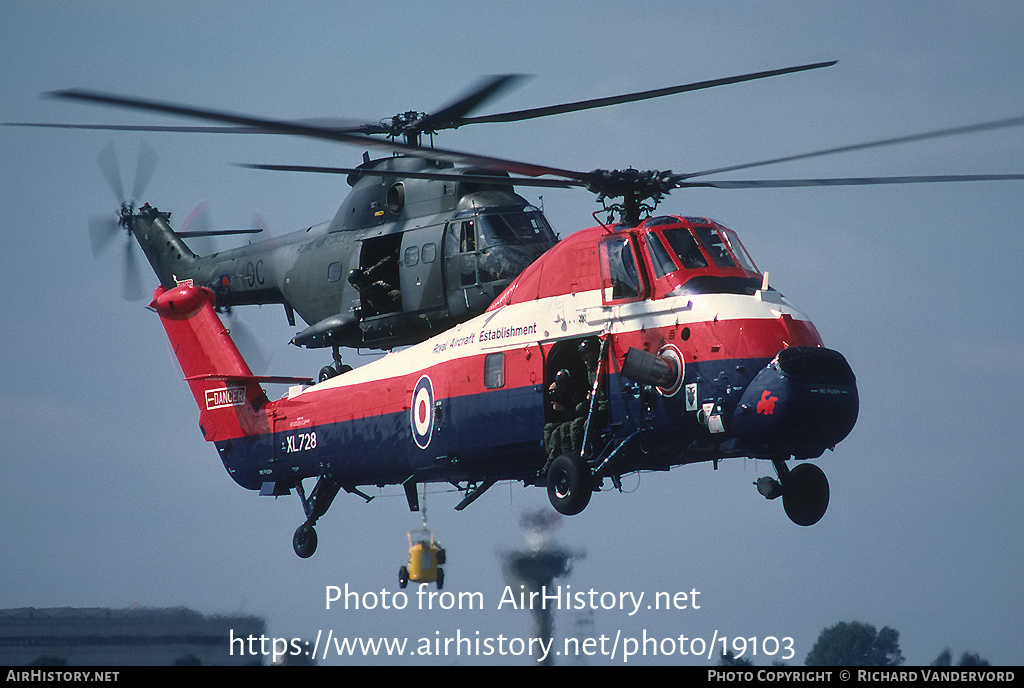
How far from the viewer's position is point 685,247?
2062cm

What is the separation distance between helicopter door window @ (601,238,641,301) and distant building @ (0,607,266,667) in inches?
705

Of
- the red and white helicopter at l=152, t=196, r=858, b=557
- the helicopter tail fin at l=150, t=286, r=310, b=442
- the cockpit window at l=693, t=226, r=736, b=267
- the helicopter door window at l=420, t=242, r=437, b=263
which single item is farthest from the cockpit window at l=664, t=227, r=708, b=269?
the helicopter tail fin at l=150, t=286, r=310, b=442

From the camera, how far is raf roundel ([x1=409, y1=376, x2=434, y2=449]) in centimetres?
2392

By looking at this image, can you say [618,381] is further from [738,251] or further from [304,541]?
[304,541]

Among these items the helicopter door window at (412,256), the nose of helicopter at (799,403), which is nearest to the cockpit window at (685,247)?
the nose of helicopter at (799,403)

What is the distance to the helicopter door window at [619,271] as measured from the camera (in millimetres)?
20797

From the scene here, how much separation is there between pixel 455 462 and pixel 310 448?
5060mm

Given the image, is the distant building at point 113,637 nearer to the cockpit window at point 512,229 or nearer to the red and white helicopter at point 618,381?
the red and white helicopter at point 618,381

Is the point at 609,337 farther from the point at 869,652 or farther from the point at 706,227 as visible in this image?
the point at 869,652

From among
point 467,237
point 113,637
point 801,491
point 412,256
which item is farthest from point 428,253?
point 113,637

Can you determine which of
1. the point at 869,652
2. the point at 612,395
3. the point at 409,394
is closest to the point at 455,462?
the point at 409,394

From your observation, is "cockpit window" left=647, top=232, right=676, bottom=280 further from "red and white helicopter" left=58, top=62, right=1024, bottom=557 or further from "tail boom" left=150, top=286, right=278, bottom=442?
"tail boom" left=150, top=286, right=278, bottom=442

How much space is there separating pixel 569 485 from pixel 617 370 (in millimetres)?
1830

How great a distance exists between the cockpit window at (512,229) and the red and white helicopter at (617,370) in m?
2.42
